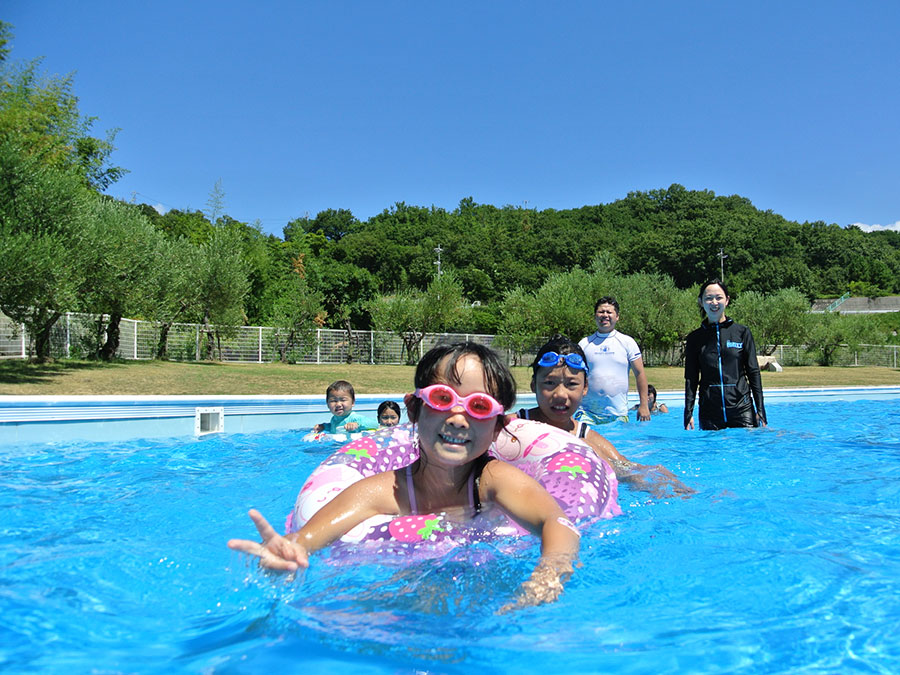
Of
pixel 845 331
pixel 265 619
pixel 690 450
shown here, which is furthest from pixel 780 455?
pixel 845 331

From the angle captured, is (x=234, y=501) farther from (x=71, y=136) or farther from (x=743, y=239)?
(x=743, y=239)

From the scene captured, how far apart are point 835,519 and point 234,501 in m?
3.60

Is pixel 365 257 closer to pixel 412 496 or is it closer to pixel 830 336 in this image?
pixel 830 336

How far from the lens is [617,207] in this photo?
Result: 3334 inches

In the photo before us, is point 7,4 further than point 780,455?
Yes

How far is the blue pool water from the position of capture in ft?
6.17

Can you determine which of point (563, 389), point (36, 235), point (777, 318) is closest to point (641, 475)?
point (563, 389)

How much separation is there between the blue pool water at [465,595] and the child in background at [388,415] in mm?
1998

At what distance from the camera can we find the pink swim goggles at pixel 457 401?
7.33 feet

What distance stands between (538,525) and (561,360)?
1.62 metres

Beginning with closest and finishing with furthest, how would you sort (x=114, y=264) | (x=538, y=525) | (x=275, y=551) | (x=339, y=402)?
(x=275, y=551)
(x=538, y=525)
(x=339, y=402)
(x=114, y=264)

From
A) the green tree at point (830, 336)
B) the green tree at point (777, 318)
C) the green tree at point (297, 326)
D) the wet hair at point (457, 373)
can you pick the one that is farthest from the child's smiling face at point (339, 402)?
the green tree at point (830, 336)

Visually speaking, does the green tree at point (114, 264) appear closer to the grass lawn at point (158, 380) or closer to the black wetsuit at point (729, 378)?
the grass lawn at point (158, 380)

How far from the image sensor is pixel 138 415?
24.3 feet
